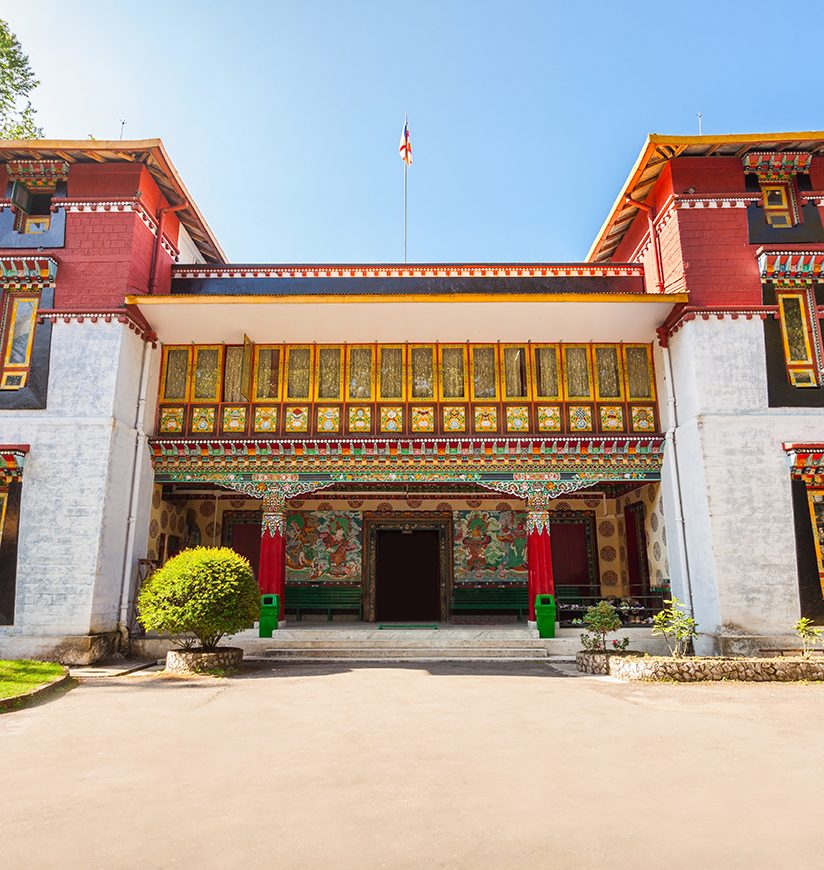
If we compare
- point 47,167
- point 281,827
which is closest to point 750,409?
point 281,827

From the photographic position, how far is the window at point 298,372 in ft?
40.4

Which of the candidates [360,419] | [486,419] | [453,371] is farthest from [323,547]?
[453,371]

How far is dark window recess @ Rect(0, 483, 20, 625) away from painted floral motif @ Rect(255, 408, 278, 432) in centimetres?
390

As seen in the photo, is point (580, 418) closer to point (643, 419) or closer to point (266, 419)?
point (643, 419)

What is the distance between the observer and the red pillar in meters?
11.9

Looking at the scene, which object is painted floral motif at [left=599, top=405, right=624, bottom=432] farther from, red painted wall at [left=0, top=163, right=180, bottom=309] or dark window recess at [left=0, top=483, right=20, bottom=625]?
dark window recess at [left=0, top=483, right=20, bottom=625]

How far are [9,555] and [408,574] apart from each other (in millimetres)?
7764

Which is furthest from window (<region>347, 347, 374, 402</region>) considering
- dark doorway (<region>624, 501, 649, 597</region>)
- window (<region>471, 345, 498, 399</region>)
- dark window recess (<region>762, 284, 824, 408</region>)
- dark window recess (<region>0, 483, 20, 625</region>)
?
dark window recess (<region>762, 284, 824, 408</region>)

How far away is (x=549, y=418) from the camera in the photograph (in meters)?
12.1

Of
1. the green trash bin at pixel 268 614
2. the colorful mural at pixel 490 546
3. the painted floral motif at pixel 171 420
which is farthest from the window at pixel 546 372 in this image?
the painted floral motif at pixel 171 420

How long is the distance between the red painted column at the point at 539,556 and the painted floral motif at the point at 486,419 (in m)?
1.67

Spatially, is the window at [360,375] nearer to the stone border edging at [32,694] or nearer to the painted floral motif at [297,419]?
the painted floral motif at [297,419]

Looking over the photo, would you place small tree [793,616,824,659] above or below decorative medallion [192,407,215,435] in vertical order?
below

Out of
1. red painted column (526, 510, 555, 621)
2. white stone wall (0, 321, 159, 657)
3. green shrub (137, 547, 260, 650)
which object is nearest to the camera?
green shrub (137, 547, 260, 650)
